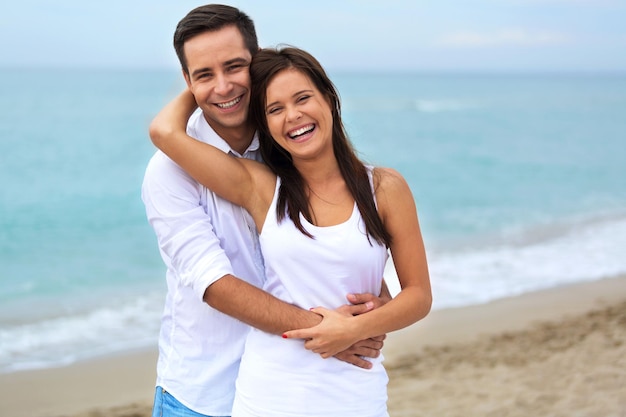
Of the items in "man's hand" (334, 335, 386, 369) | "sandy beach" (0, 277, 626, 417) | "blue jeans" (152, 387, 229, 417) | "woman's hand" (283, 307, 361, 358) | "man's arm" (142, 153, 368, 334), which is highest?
"man's arm" (142, 153, 368, 334)

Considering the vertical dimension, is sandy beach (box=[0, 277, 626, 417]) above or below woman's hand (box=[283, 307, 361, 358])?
below

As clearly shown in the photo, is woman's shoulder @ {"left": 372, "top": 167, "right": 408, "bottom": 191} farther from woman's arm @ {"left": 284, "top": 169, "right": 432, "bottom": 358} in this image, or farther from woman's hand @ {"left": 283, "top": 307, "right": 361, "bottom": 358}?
woman's hand @ {"left": 283, "top": 307, "right": 361, "bottom": 358}

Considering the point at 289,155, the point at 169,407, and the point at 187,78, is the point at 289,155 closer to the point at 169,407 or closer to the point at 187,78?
the point at 187,78

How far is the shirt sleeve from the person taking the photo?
249 cm

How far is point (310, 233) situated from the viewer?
2521 mm

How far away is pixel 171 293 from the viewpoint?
274 cm

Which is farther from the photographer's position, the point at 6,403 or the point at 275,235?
the point at 6,403

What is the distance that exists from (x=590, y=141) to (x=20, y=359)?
2735cm

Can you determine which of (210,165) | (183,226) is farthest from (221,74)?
(183,226)

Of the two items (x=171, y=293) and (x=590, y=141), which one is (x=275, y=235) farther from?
(x=590, y=141)

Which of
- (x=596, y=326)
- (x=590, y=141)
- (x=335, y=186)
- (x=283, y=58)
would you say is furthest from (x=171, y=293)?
(x=590, y=141)

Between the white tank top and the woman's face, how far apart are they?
0.24 meters

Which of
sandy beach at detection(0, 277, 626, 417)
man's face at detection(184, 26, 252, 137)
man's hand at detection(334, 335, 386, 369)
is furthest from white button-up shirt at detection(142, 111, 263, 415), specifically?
sandy beach at detection(0, 277, 626, 417)

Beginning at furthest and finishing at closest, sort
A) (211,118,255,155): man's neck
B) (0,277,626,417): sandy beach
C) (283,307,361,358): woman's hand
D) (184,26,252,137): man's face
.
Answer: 1. (0,277,626,417): sandy beach
2. (211,118,255,155): man's neck
3. (184,26,252,137): man's face
4. (283,307,361,358): woman's hand
